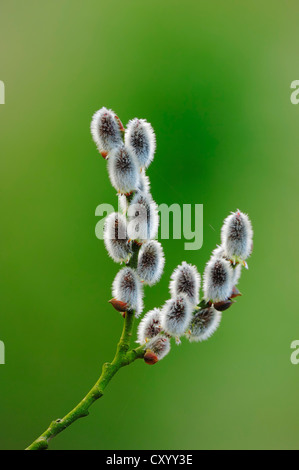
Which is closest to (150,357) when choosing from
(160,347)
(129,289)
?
(160,347)

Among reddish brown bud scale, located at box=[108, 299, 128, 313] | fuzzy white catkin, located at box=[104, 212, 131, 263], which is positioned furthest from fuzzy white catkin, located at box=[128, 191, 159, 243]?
reddish brown bud scale, located at box=[108, 299, 128, 313]

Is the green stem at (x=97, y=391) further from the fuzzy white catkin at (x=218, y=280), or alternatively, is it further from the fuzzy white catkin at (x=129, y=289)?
the fuzzy white catkin at (x=218, y=280)

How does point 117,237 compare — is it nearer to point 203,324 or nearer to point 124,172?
point 124,172

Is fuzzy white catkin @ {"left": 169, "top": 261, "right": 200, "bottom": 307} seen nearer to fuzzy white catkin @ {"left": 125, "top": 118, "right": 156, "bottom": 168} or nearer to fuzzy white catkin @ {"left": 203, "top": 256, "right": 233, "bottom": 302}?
fuzzy white catkin @ {"left": 203, "top": 256, "right": 233, "bottom": 302}

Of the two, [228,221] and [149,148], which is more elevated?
[149,148]

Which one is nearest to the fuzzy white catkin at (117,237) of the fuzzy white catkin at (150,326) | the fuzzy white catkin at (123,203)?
the fuzzy white catkin at (123,203)
